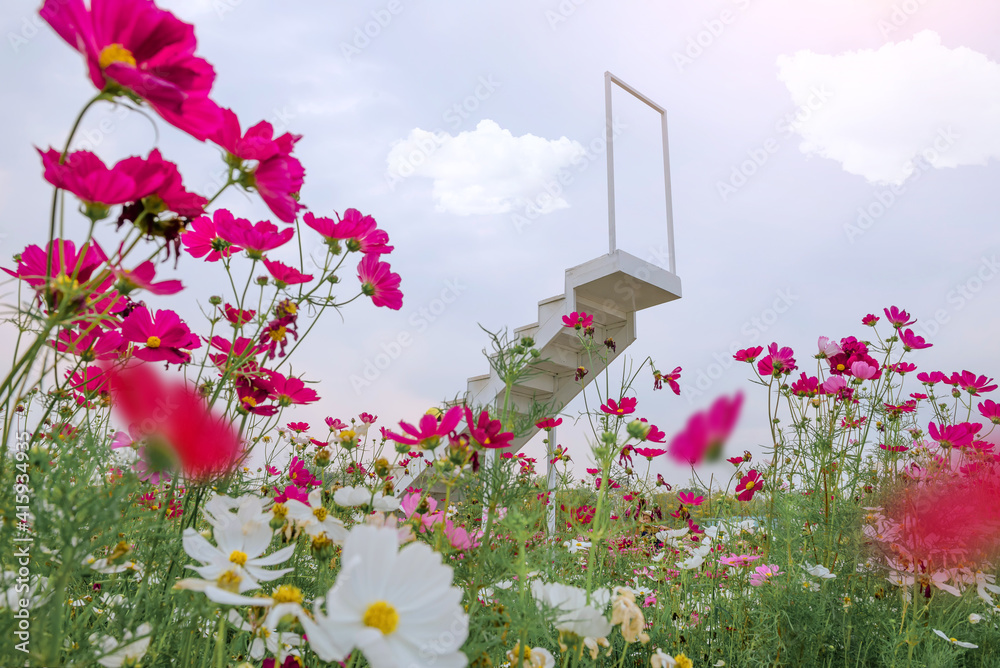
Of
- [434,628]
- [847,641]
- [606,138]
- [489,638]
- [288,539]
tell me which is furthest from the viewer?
[606,138]

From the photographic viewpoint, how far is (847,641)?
4.92 feet

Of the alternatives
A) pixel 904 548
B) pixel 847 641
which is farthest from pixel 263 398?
pixel 904 548

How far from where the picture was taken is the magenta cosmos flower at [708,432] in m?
0.30

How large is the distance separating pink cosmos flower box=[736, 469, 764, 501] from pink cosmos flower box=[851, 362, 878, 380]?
460 millimetres

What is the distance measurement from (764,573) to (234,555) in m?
1.62

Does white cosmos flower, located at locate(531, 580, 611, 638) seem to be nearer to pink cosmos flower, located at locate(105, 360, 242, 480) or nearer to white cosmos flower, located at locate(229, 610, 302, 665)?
white cosmos flower, located at locate(229, 610, 302, 665)

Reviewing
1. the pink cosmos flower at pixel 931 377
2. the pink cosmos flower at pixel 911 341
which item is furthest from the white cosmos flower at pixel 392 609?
the pink cosmos flower at pixel 931 377

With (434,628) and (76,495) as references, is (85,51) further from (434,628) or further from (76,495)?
(434,628)

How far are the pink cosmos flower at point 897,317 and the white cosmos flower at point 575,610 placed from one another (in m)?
2.04

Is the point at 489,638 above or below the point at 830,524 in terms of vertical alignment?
below

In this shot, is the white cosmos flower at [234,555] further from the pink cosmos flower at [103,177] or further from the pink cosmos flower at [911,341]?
the pink cosmos flower at [911,341]

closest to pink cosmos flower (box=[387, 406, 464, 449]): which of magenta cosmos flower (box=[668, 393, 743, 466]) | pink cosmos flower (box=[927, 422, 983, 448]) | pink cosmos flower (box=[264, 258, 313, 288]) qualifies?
pink cosmos flower (box=[264, 258, 313, 288])

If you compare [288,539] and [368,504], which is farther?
[368,504]

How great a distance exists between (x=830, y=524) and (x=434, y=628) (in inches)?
71.0
